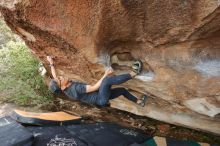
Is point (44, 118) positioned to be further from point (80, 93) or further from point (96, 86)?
point (96, 86)

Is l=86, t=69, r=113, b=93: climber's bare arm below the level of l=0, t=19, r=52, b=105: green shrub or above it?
above

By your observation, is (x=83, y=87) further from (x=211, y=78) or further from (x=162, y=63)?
(x=211, y=78)

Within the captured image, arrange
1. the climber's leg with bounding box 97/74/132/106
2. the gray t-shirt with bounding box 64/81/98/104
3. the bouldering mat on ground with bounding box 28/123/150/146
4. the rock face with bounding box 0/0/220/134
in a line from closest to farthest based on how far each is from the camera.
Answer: the rock face with bounding box 0/0/220/134 → the climber's leg with bounding box 97/74/132/106 → the gray t-shirt with bounding box 64/81/98/104 → the bouldering mat on ground with bounding box 28/123/150/146

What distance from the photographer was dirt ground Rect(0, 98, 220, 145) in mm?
6422

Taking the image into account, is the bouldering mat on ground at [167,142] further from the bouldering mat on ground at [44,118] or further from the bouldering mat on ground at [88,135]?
the bouldering mat on ground at [44,118]

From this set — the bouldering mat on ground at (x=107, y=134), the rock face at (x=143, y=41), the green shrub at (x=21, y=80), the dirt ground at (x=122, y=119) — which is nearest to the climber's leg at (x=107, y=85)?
the rock face at (x=143, y=41)

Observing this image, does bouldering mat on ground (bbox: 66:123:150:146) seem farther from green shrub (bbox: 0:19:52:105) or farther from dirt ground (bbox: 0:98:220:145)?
green shrub (bbox: 0:19:52:105)

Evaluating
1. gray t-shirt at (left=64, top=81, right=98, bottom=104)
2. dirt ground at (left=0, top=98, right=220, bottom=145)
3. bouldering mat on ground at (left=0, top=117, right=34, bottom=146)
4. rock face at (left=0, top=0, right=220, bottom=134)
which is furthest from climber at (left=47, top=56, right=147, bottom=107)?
dirt ground at (left=0, top=98, right=220, bottom=145)

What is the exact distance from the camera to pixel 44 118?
6.30 m

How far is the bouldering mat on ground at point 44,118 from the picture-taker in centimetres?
617

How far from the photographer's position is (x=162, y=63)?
4840mm

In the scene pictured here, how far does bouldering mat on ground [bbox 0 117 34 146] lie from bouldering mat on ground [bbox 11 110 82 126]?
0.74 feet

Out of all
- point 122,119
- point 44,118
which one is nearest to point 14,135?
point 44,118

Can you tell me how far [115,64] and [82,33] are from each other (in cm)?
69
